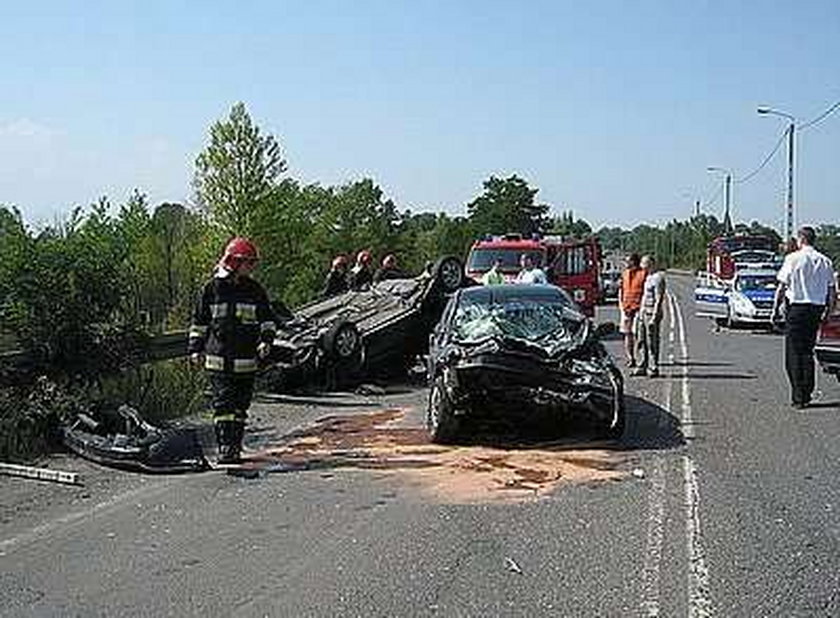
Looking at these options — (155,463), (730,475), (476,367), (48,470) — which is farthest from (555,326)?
(48,470)

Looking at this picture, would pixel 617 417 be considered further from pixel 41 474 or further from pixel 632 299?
pixel 632 299

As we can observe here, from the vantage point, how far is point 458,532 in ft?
24.5

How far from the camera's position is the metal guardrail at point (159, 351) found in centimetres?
1134

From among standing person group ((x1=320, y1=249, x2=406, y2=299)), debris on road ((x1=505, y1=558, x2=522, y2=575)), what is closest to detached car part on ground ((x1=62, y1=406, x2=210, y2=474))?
debris on road ((x1=505, y1=558, x2=522, y2=575))

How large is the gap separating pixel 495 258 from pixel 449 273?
9619 mm

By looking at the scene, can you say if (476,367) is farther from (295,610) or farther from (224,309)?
(295,610)

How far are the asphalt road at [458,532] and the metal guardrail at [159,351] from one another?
146 cm

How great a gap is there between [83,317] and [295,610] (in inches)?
263

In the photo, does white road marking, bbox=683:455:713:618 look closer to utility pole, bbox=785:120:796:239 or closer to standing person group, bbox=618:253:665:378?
standing person group, bbox=618:253:665:378

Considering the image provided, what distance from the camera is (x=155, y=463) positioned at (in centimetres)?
982

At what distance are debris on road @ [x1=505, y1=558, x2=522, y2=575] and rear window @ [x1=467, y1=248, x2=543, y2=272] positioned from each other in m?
19.5

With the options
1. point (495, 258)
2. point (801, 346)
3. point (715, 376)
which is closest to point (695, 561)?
point (801, 346)

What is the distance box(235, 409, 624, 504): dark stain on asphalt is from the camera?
8969 millimetres

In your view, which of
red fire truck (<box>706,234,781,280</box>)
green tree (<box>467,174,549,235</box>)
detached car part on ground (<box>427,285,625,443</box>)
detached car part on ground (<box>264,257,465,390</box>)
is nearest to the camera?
detached car part on ground (<box>427,285,625,443</box>)
